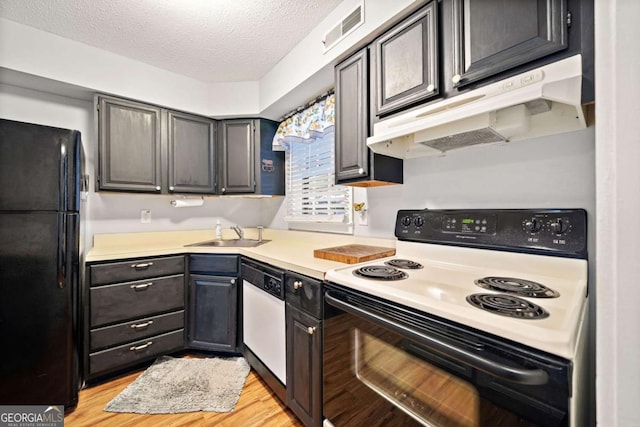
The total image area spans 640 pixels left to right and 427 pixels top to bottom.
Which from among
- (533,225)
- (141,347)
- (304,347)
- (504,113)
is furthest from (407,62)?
(141,347)

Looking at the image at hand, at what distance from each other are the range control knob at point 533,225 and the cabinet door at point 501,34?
61cm

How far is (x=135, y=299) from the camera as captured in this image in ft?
6.13

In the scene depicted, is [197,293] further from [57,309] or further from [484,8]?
[484,8]

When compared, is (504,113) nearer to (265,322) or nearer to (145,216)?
(265,322)

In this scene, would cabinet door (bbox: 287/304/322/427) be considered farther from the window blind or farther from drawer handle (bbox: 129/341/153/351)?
drawer handle (bbox: 129/341/153/351)

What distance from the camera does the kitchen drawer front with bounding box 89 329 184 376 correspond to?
174cm

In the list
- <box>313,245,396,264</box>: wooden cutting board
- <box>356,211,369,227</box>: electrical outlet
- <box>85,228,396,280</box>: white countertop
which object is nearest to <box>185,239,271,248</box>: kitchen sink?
<box>85,228,396,280</box>: white countertop

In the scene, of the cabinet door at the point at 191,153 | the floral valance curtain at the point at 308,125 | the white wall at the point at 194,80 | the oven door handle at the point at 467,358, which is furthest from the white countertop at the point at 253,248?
the white wall at the point at 194,80

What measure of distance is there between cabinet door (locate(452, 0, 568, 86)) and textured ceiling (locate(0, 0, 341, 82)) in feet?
2.96

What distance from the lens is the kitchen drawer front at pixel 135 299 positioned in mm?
1755

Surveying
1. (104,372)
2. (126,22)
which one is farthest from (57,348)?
(126,22)

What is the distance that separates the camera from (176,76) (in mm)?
2385

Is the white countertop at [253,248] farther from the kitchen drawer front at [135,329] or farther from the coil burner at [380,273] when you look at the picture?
the kitchen drawer front at [135,329]

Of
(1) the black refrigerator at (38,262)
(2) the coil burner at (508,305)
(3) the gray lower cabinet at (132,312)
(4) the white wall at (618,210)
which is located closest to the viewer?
(4) the white wall at (618,210)
